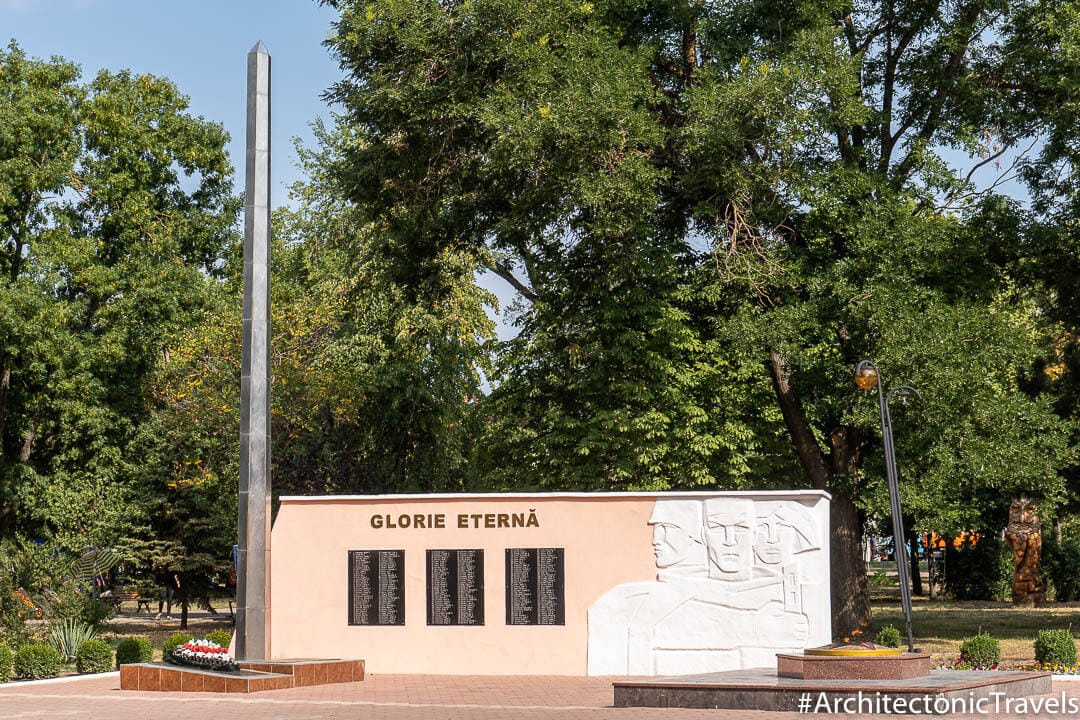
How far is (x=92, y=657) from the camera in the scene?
64.5 ft

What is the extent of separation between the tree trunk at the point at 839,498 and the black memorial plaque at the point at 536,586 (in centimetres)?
781

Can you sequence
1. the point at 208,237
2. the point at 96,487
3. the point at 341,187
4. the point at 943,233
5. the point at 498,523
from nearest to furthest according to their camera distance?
the point at 498,523 → the point at 943,233 → the point at 341,187 → the point at 96,487 → the point at 208,237

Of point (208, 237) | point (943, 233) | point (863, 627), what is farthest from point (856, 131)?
point (208, 237)

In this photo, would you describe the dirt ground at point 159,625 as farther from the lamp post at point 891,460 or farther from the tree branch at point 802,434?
the lamp post at point 891,460

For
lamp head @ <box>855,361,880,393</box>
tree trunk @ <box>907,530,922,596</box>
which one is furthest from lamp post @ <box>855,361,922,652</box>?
tree trunk @ <box>907,530,922,596</box>

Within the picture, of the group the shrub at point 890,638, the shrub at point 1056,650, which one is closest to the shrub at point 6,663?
the shrub at point 890,638

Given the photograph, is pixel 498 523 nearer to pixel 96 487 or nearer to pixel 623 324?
pixel 623 324

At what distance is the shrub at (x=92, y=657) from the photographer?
1959 cm

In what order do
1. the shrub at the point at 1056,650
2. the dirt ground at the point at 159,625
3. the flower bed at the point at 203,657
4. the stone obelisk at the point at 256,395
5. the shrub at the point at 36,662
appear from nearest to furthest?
1. the flower bed at the point at 203,657
2. the shrub at the point at 1056,650
3. the stone obelisk at the point at 256,395
4. the shrub at the point at 36,662
5. the dirt ground at the point at 159,625

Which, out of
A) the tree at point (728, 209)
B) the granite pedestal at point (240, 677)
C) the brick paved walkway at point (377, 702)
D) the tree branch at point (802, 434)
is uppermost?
the tree at point (728, 209)

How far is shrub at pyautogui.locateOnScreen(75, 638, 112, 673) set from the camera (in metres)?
19.6

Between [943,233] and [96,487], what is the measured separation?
22409mm

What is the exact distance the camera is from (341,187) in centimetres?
2597

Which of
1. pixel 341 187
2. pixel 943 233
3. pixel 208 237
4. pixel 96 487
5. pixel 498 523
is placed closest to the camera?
pixel 498 523
